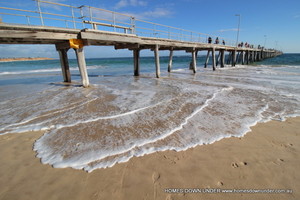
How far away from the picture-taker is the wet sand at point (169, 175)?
186 centimetres

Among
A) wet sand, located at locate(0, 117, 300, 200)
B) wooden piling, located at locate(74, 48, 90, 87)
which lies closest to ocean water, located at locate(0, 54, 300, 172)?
wet sand, located at locate(0, 117, 300, 200)

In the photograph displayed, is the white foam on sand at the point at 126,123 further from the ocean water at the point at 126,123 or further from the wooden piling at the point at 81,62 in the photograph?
the wooden piling at the point at 81,62

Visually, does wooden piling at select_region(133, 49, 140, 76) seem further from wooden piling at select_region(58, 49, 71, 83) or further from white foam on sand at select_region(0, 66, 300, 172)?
white foam on sand at select_region(0, 66, 300, 172)

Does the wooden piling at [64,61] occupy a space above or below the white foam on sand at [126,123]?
above

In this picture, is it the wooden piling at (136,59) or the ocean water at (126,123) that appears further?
the wooden piling at (136,59)

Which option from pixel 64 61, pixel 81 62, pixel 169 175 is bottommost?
pixel 169 175

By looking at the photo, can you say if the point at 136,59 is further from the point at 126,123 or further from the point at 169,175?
the point at 169,175

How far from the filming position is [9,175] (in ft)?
7.12

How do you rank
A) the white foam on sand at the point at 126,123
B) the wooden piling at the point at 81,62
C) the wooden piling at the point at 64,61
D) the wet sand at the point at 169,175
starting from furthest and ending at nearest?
the wooden piling at the point at 64,61
the wooden piling at the point at 81,62
the white foam on sand at the point at 126,123
the wet sand at the point at 169,175

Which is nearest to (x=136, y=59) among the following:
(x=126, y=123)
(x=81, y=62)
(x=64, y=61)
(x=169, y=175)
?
(x=64, y=61)

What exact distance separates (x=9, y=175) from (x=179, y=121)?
340cm

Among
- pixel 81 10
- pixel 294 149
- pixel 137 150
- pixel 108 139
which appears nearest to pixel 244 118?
Answer: pixel 294 149

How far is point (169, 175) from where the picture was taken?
2.11 meters

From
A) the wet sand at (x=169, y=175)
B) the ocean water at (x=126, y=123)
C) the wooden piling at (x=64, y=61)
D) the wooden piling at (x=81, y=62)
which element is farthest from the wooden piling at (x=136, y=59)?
the wet sand at (x=169, y=175)
